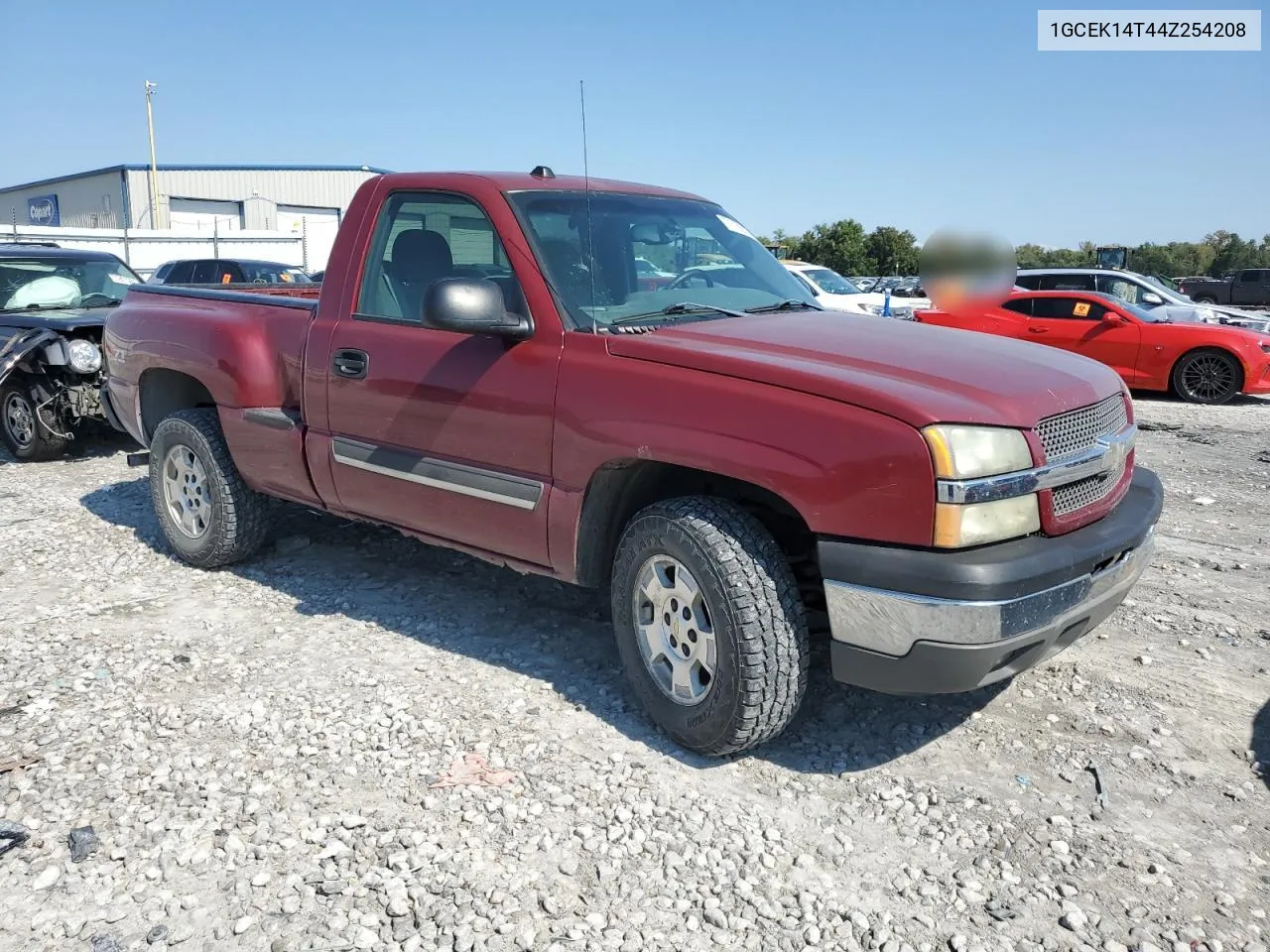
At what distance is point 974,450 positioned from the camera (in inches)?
109

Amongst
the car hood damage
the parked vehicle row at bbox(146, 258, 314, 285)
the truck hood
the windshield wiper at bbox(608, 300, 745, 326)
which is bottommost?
the truck hood

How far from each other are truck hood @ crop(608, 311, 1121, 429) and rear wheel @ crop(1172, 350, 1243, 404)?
9.32 meters

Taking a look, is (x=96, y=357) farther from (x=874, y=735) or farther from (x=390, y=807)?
(x=874, y=735)

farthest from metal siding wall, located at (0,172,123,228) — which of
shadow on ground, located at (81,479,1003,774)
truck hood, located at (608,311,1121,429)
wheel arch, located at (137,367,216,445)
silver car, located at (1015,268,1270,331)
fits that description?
truck hood, located at (608,311,1121,429)

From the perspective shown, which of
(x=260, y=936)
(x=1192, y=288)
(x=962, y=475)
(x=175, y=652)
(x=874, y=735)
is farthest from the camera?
(x=1192, y=288)

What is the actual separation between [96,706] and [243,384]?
158 cm

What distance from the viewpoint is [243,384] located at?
462 cm

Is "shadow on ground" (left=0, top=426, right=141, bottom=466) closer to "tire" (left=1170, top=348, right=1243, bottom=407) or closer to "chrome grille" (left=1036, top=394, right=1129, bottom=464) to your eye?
"chrome grille" (left=1036, top=394, right=1129, bottom=464)

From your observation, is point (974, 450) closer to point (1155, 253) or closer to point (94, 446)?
point (94, 446)

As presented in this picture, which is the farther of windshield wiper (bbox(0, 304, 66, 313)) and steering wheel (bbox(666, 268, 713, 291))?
windshield wiper (bbox(0, 304, 66, 313))

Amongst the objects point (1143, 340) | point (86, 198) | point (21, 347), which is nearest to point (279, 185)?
point (86, 198)

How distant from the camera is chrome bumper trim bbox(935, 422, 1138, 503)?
2.72 m

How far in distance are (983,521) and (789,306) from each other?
1.55 meters

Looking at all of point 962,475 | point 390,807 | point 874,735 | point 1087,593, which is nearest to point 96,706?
point 390,807
